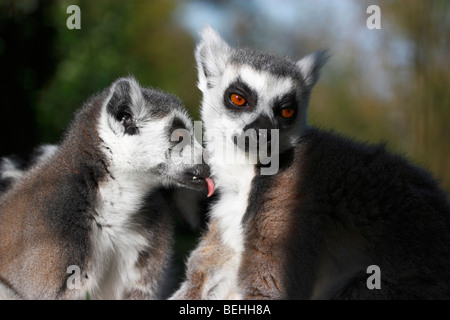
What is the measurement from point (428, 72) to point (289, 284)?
5433mm

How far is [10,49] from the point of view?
7.29 meters

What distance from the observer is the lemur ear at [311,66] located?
11.7ft

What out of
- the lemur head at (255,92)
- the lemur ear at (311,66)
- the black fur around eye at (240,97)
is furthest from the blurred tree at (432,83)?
the black fur around eye at (240,97)

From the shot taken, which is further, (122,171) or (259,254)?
(122,171)

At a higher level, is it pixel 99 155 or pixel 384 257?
pixel 99 155

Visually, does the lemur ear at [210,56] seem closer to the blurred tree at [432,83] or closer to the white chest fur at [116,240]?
the white chest fur at [116,240]

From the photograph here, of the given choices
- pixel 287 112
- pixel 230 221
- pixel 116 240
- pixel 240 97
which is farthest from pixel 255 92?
pixel 116 240

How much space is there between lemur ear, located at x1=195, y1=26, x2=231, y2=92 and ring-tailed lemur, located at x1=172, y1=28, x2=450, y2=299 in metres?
0.21

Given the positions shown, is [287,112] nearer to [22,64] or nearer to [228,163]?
[228,163]

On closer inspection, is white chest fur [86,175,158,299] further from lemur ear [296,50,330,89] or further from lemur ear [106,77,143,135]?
lemur ear [296,50,330,89]

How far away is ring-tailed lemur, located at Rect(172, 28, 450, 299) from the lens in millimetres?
2766

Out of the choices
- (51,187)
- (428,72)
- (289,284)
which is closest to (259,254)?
(289,284)

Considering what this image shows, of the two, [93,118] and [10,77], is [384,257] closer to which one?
[93,118]

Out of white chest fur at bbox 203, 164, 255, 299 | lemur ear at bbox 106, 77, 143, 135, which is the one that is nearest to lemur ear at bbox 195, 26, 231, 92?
lemur ear at bbox 106, 77, 143, 135
